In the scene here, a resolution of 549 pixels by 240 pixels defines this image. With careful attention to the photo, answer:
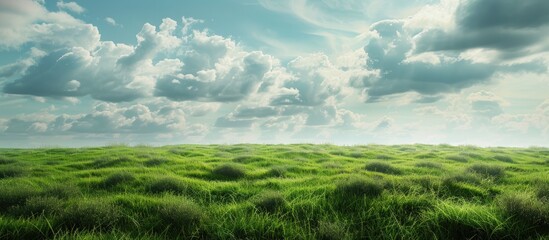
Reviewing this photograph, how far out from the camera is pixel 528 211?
6.72m

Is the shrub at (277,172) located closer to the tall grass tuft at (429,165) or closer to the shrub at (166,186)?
the shrub at (166,186)

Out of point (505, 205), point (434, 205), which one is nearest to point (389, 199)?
point (434, 205)

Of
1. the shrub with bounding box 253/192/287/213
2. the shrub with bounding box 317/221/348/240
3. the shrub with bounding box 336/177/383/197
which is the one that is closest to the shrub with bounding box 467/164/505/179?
the shrub with bounding box 336/177/383/197

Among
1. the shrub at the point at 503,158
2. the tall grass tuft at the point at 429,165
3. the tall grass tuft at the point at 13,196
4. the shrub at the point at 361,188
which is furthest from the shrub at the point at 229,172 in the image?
the shrub at the point at 503,158

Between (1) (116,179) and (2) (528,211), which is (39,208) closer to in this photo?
(1) (116,179)

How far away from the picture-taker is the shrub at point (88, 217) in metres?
6.61

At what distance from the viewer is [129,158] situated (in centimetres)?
1809

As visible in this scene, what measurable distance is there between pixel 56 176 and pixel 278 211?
1040 centimetres

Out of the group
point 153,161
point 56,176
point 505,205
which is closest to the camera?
point 505,205

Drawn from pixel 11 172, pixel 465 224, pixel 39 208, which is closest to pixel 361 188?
pixel 465 224

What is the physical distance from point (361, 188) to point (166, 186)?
217 inches

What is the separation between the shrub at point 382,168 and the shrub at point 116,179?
9.85m

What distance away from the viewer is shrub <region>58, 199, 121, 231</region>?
21.7 feet

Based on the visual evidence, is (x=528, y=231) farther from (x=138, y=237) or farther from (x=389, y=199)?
(x=138, y=237)
